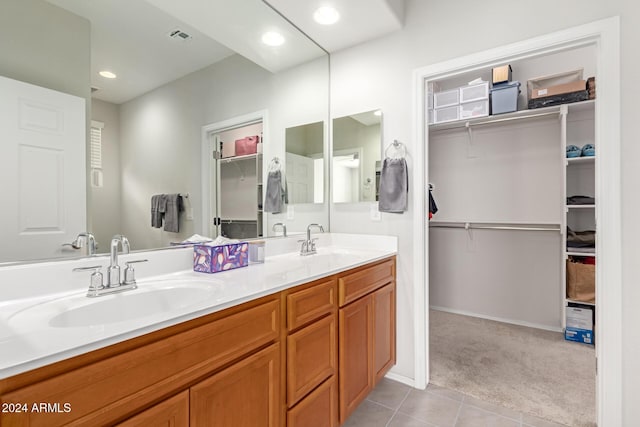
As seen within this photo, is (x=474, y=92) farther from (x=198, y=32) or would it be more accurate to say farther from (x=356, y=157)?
(x=198, y=32)

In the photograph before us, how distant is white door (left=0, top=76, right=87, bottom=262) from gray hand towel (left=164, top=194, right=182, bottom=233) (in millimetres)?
333

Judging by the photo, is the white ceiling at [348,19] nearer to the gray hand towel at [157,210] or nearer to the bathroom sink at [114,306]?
the gray hand towel at [157,210]

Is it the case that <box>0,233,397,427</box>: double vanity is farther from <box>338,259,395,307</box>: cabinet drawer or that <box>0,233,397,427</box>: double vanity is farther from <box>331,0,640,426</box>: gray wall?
<box>331,0,640,426</box>: gray wall

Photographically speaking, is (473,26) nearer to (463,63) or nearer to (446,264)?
(463,63)

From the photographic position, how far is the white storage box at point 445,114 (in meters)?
3.11

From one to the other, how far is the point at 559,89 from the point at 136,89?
323 cm

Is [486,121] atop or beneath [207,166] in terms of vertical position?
atop

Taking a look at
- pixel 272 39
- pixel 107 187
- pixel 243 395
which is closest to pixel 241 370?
pixel 243 395

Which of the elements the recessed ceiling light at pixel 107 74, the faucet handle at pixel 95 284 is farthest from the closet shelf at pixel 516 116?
the faucet handle at pixel 95 284

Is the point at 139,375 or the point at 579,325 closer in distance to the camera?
the point at 139,375

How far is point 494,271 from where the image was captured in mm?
3307

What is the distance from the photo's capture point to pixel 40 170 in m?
1.13

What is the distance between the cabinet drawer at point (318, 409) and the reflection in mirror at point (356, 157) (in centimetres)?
129

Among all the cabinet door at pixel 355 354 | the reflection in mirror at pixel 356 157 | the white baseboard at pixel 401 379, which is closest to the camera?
the cabinet door at pixel 355 354
